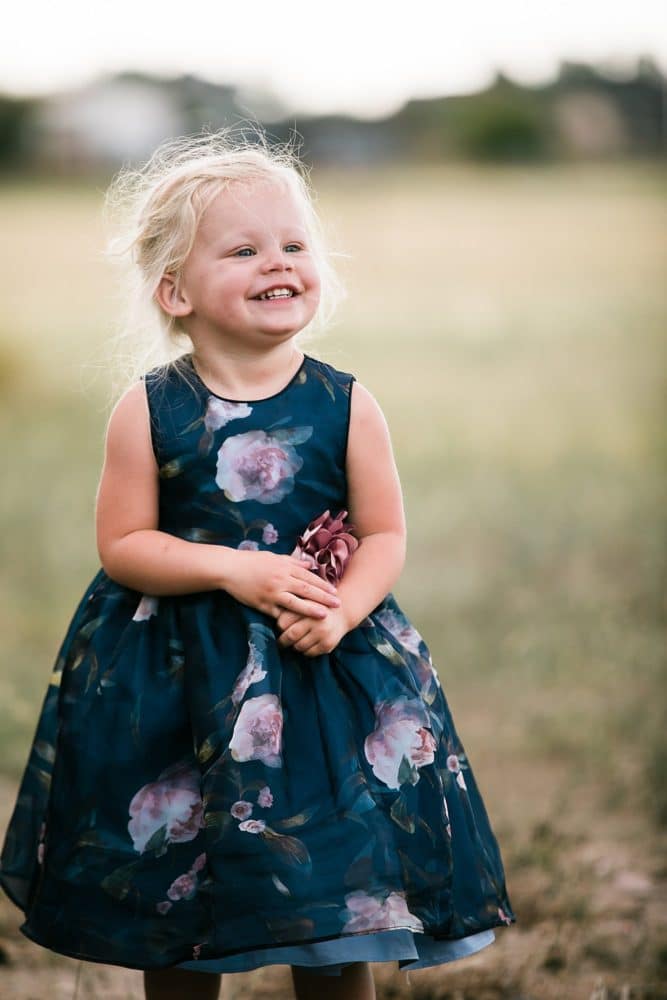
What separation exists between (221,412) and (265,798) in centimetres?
47

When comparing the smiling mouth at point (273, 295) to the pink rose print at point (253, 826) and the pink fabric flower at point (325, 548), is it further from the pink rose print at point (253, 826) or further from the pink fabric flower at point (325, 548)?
the pink rose print at point (253, 826)

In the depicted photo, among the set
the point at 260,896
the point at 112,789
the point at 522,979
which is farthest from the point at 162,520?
the point at 522,979

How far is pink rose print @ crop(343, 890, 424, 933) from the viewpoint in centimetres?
147

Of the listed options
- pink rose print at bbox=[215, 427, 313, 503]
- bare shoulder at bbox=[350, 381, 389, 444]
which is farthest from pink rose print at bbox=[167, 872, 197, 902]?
bare shoulder at bbox=[350, 381, 389, 444]

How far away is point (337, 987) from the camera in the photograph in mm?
1624

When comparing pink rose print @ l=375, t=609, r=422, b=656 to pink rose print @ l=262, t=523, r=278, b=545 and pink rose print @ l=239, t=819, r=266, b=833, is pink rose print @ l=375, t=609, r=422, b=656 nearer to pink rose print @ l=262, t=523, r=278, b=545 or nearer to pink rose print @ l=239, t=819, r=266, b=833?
pink rose print @ l=262, t=523, r=278, b=545

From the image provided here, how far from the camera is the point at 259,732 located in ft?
5.03

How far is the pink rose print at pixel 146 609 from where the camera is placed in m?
1.66

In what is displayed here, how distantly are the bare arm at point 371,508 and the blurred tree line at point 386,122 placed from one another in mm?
3130

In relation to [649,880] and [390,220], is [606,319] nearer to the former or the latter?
[390,220]

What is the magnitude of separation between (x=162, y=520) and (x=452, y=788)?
1.62 feet

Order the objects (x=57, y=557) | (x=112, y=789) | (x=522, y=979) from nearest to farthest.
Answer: (x=112, y=789) → (x=522, y=979) → (x=57, y=557)

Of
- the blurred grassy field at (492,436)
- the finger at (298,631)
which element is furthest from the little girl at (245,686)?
the blurred grassy field at (492,436)

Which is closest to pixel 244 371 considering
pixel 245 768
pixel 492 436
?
pixel 245 768
